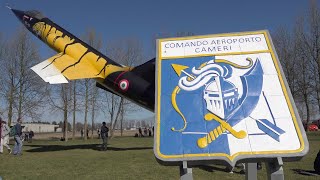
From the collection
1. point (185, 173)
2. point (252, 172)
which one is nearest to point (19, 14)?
point (252, 172)

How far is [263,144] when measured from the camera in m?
3.59

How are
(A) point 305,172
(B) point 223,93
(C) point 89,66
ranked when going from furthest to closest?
1. (C) point 89,66
2. (A) point 305,172
3. (B) point 223,93

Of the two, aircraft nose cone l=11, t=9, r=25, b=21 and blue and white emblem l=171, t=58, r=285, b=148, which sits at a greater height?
aircraft nose cone l=11, t=9, r=25, b=21

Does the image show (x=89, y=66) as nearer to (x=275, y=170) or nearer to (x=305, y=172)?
(x=305, y=172)

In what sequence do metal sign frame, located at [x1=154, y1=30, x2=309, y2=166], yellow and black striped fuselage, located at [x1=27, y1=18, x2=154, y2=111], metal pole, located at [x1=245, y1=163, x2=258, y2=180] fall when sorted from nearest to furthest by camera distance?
metal sign frame, located at [x1=154, y1=30, x2=309, y2=166]
metal pole, located at [x1=245, y1=163, x2=258, y2=180]
yellow and black striped fuselage, located at [x1=27, y1=18, x2=154, y2=111]

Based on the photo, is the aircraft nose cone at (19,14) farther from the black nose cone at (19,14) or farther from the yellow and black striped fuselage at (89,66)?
the yellow and black striped fuselage at (89,66)

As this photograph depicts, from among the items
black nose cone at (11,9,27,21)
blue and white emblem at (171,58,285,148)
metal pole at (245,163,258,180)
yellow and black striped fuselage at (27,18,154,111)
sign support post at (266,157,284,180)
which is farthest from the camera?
black nose cone at (11,9,27,21)

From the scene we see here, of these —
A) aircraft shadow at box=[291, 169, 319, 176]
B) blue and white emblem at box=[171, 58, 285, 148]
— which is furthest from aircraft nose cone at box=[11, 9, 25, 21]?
blue and white emblem at box=[171, 58, 285, 148]

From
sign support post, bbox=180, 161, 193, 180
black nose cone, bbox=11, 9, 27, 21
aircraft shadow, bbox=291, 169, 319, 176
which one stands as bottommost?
aircraft shadow, bbox=291, 169, 319, 176

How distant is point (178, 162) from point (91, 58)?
44.8 ft

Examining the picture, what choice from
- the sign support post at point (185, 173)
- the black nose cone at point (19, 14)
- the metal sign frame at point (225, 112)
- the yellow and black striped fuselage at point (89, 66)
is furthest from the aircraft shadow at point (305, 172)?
the black nose cone at point (19, 14)

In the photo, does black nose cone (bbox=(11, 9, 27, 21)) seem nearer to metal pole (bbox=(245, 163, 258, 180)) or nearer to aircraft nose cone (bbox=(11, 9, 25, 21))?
aircraft nose cone (bbox=(11, 9, 25, 21))

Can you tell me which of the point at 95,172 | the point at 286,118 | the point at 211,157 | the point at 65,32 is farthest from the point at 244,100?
the point at 65,32

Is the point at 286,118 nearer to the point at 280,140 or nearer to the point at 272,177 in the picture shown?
Answer: the point at 280,140
